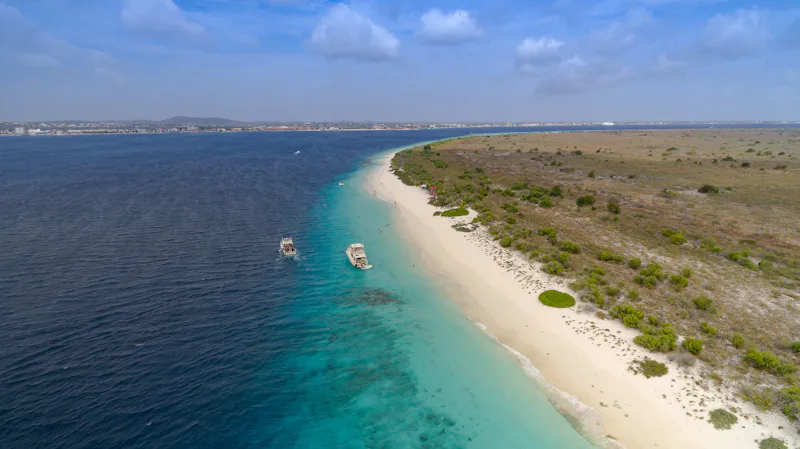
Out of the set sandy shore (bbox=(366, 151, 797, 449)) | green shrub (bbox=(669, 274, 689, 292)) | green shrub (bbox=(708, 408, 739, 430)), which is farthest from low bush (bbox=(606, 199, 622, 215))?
green shrub (bbox=(708, 408, 739, 430))

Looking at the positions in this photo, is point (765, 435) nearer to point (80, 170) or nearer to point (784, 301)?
point (784, 301)

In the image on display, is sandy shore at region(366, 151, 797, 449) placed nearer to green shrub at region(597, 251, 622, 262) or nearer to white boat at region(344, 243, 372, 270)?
green shrub at region(597, 251, 622, 262)

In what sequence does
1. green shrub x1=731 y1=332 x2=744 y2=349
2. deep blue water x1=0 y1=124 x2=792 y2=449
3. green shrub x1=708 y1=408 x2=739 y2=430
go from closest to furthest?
green shrub x1=708 y1=408 x2=739 y2=430 → deep blue water x1=0 y1=124 x2=792 y2=449 → green shrub x1=731 y1=332 x2=744 y2=349

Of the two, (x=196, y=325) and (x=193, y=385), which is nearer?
(x=193, y=385)

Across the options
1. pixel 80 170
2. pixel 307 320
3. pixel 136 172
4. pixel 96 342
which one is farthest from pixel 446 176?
pixel 80 170

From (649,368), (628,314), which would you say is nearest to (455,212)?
(628,314)

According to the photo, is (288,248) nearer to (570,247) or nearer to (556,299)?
(556,299)
